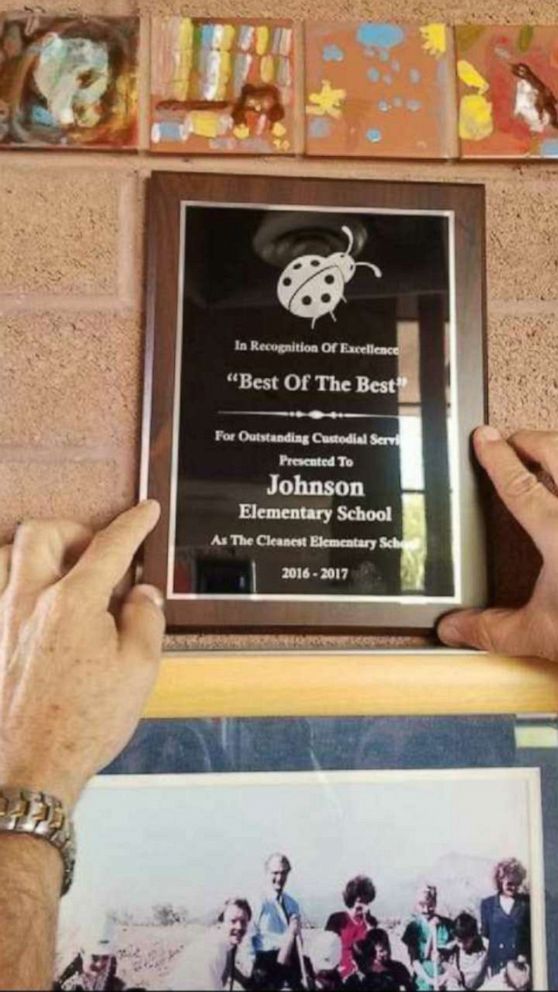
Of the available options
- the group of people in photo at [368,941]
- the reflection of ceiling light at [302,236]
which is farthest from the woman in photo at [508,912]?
the reflection of ceiling light at [302,236]

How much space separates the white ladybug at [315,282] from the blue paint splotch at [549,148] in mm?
186

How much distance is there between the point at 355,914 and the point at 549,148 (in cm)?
66

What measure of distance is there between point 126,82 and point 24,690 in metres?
0.53

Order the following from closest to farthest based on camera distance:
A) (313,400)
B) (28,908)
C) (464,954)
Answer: (28,908) < (464,954) < (313,400)

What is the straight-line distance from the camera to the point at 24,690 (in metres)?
0.71

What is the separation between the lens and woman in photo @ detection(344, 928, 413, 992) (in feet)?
2.48

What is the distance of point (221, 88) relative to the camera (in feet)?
2.95

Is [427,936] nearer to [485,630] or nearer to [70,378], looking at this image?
[485,630]

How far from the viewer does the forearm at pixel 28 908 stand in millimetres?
614

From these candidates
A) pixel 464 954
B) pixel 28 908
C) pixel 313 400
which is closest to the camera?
pixel 28 908

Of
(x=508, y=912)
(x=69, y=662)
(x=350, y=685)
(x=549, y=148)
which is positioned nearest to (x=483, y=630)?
(x=350, y=685)

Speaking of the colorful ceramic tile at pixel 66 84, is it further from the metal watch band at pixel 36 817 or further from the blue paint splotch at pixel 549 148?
the metal watch band at pixel 36 817

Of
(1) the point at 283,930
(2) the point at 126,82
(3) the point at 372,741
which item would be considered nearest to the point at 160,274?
(2) the point at 126,82

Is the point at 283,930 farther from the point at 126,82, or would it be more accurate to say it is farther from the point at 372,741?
the point at 126,82
